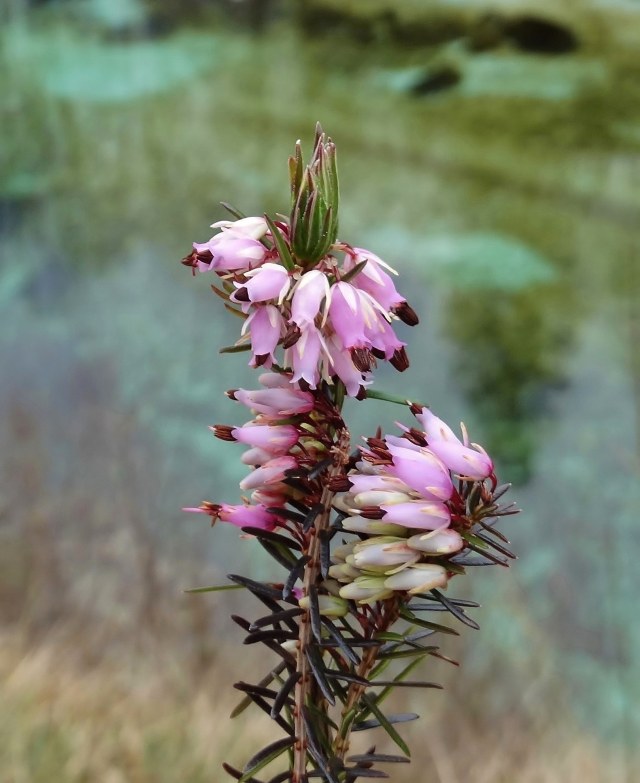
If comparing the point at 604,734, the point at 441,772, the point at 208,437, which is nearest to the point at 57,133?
the point at 208,437

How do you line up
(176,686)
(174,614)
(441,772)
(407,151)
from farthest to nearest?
(407,151) → (174,614) → (176,686) → (441,772)

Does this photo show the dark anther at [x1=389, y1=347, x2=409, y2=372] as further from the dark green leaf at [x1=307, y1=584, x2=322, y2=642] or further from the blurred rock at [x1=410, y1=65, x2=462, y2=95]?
the blurred rock at [x1=410, y1=65, x2=462, y2=95]

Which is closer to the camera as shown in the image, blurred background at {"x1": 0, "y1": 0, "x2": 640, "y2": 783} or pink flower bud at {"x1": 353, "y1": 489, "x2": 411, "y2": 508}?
pink flower bud at {"x1": 353, "y1": 489, "x2": 411, "y2": 508}

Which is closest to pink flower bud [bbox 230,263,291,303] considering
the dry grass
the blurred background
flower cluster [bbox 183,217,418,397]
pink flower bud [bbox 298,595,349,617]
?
flower cluster [bbox 183,217,418,397]

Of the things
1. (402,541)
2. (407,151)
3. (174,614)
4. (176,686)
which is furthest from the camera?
(407,151)

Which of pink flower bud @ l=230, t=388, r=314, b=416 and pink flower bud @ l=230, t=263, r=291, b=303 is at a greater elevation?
pink flower bud @ l=230, t=263, r=291, b=303

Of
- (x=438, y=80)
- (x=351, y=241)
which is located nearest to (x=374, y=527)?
(x=351, y=241)

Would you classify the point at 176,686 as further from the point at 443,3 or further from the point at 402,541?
the point at 443,3
